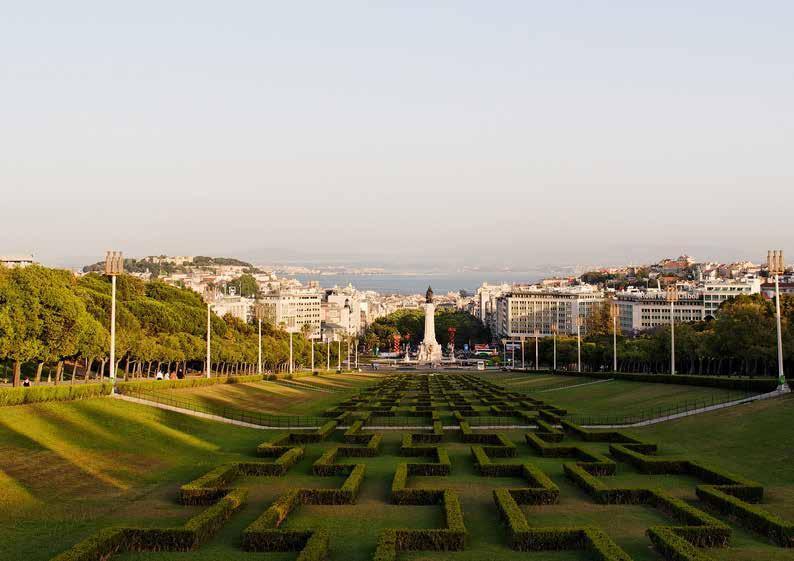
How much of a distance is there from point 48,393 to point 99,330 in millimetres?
20446

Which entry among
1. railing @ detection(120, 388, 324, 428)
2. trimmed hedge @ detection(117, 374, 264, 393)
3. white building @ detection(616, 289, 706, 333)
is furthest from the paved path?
white building @ detection(616, 289, 706, 333)

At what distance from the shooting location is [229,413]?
157ft

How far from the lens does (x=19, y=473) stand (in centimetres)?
2606

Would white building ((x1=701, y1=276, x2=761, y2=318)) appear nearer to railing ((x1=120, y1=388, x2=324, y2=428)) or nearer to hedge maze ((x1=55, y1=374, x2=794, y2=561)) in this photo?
railing ((x1=120, y1=388, x2=324, y2=428))

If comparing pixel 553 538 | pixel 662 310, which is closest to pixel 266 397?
pixel 553 538

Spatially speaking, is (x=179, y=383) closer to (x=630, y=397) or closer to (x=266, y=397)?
(x=266, y=397)

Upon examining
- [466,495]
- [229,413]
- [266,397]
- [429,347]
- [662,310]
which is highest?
[662,310]

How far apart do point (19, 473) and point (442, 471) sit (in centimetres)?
1343

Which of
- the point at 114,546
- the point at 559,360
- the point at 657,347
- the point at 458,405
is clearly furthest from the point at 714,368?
the point at 114,546

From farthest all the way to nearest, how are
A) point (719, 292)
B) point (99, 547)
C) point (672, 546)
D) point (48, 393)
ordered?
point (719, 292), point (48, 393), point (99, 547), point (672, 546)

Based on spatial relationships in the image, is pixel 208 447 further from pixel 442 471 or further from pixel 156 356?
pixel 156 356

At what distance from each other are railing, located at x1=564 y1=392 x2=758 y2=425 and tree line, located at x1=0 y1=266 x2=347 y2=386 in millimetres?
29804

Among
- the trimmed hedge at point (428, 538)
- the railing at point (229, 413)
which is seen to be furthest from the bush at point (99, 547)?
the railing at point (229, 413)

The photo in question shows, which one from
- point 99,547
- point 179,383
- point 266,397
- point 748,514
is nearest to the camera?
point 99,547
